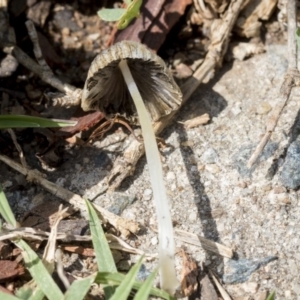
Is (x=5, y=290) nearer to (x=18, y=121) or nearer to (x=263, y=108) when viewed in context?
(x=18, y=121)

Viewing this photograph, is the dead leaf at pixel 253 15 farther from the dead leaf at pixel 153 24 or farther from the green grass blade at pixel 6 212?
the green grass blade at pixel 6 212

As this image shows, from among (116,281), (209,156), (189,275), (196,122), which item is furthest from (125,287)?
(196,122)

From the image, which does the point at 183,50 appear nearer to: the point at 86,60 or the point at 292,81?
the point at 86,60

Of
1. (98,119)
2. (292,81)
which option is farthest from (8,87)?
(292,81)

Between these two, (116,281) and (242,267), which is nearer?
(116,281)

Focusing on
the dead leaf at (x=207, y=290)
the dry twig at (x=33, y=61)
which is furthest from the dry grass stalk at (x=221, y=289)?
the dry twig at (x=33, y=61)
